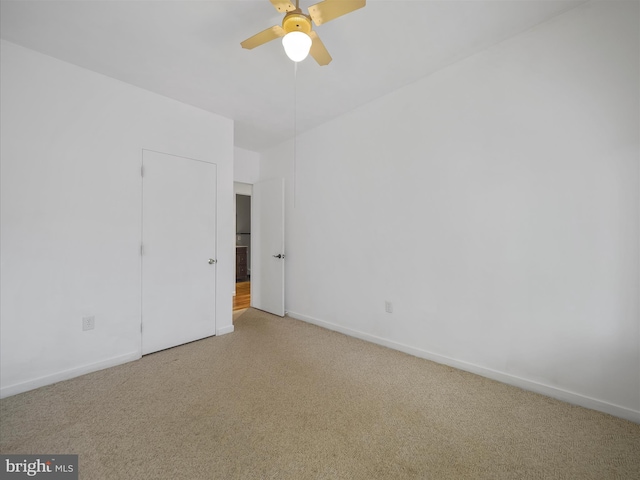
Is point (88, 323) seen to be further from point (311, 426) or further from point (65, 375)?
point (311, 426)

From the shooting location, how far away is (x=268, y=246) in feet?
14.8

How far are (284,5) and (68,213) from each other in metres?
2.36

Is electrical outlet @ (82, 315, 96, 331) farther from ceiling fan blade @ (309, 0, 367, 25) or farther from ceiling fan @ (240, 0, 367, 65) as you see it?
ceiling fan blade @ (309, 0, 367, 25)

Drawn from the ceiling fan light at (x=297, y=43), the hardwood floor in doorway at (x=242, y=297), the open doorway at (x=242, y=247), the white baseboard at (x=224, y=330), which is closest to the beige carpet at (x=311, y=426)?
the white baseboard at (x=224, y=330)

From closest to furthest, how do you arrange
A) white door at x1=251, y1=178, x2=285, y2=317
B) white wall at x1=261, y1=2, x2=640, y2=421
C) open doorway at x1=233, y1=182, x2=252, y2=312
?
white wall at x1=261, y1=2, x2=640, y2=421, white door at x1=251, y1=178, x2=285, y2=317, open doorway at x1=233, y1=182, x2=252, y2=312

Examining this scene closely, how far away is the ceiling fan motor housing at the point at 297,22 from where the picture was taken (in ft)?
5.40

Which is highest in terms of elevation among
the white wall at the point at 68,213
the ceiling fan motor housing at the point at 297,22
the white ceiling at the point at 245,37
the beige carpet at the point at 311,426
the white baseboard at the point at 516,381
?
the white ceiling at the point at 245,37

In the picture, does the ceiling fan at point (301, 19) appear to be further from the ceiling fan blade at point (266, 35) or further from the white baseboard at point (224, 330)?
the white baseboard at point (224, 330)

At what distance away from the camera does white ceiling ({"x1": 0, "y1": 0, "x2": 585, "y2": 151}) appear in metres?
1.94

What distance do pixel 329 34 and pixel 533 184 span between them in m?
1.89

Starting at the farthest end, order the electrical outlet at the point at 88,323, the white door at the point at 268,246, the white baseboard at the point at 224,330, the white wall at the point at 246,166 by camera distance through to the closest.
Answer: the white wall at the point at 246,166, the white door at the point at 268,246, the white baseboard at the point at 224,330, the electrical outlet at the point at 88,323

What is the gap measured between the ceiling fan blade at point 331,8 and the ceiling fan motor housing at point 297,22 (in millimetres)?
50

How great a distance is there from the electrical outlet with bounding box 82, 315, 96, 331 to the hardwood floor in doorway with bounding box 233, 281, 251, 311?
7.32 feet

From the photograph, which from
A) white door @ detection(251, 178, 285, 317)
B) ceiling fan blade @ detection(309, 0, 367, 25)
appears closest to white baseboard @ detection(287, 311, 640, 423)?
white door @ detection(251, 178, 285, 317)
